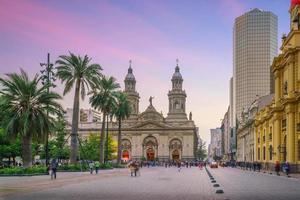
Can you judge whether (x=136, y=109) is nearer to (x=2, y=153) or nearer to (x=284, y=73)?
(x=2, y=153)

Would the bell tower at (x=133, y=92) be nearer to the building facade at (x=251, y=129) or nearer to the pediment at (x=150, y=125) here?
the pediment at (x=150, y=125)

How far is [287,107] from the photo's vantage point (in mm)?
60125

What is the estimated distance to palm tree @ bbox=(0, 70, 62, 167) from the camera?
1873 inches

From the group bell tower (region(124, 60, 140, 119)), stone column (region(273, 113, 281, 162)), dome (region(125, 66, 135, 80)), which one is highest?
dome (region(125, 66, 135, 80))

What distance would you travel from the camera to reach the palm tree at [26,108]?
156 feet

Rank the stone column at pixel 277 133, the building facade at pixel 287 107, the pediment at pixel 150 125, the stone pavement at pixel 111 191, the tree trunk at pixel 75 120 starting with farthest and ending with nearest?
the pediment at pixel 150 125
the stone column at pixel 277 133
the tree trunk at pixel 75 120
the building facade at pixel 287 107
the stone pavement at pixel 111 191

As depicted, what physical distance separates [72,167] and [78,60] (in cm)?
1277

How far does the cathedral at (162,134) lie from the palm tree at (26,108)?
122m

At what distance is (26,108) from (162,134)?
4997 inches

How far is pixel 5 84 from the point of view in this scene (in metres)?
47.6

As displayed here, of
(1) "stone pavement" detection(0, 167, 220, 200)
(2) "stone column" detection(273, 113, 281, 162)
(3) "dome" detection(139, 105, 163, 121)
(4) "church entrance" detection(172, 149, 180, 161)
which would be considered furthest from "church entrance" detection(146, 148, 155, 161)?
(1) "stone pavement" detection(0, 167, 220, 200)

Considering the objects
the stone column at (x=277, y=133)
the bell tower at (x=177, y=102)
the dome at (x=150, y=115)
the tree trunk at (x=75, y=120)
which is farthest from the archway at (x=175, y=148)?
the tree trunk at (x=75, y=120)

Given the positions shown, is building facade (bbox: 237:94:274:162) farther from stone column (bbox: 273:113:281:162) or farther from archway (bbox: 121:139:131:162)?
archway (bbox: 121:139:131:162)

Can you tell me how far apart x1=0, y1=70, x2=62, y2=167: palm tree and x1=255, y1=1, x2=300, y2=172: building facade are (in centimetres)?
2575
